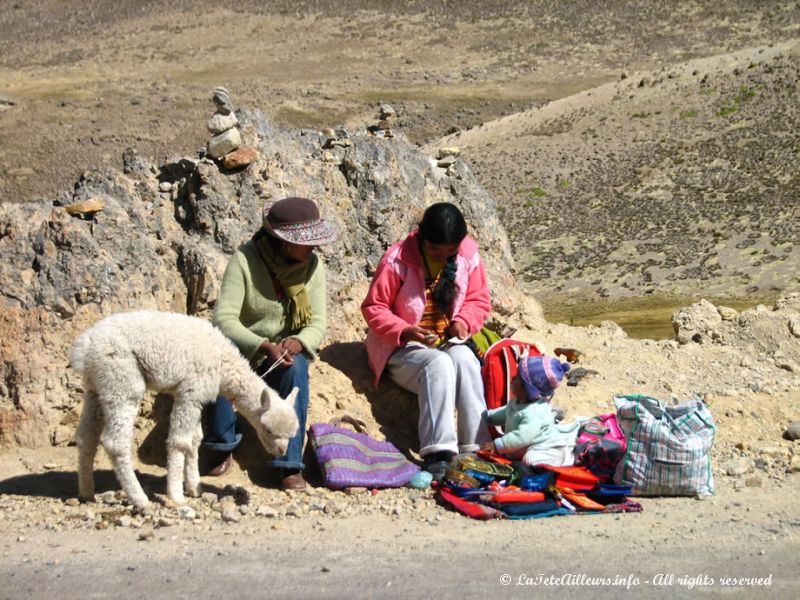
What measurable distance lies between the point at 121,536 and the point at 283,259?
81.1 inches

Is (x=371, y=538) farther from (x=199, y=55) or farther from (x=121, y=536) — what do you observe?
(x=199, y=55)

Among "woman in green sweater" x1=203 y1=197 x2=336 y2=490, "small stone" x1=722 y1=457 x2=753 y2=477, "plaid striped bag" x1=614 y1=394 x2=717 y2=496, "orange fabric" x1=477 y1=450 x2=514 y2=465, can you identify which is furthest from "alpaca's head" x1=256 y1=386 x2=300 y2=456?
"small stone" x1=722 y1=457 x2=753 y2=477

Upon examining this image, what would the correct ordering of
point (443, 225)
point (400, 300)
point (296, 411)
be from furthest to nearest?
1. point (400, 300)
2. point (443, 225)
3. point (296, 411)

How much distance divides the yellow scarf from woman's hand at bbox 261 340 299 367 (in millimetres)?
282

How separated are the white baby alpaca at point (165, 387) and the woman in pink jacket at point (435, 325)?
3.20 ft

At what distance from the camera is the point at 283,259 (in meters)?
7.14

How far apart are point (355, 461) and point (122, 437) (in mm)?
1562

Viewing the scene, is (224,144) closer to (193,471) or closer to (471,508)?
(193,471)

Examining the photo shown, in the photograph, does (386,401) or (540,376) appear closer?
(540,376)

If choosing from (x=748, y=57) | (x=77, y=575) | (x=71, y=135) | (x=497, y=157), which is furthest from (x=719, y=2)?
(x=77, y=575)

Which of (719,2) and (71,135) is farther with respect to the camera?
(719,2)

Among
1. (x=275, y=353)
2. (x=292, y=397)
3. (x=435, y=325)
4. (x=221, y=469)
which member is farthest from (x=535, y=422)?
(x=221, y=469)

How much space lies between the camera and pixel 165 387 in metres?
6.41

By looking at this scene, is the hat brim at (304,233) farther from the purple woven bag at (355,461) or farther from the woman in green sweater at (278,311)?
the purple woven bag at (355,461)
